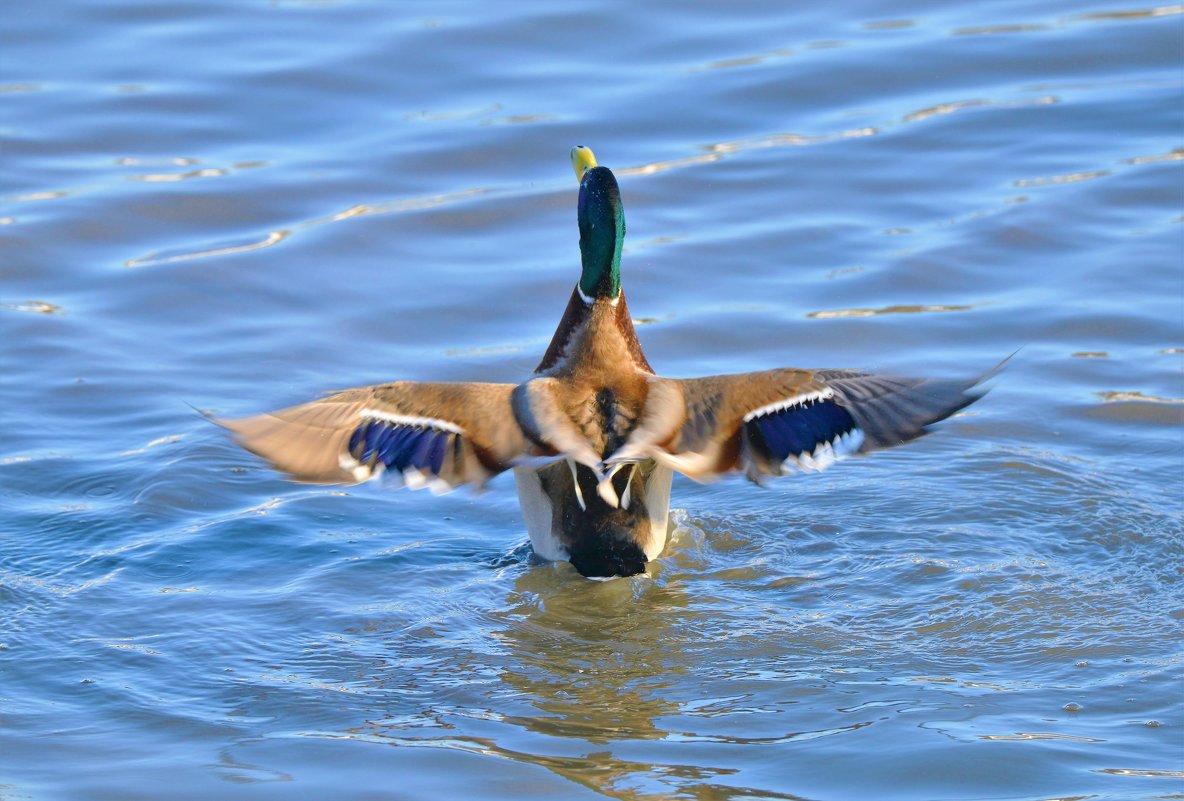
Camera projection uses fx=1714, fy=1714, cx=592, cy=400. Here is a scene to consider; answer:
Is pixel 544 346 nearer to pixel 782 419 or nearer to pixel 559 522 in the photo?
pixel 559 522

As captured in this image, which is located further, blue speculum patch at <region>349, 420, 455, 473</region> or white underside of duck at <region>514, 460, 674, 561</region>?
white underside of duck at <region>514, 460, 674, 561</region>

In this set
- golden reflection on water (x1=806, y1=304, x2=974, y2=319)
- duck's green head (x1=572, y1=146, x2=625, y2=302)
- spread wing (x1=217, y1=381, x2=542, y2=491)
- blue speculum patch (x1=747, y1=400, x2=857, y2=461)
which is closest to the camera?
spread wing (x1=217, y1=381, x2=542, y2=491)

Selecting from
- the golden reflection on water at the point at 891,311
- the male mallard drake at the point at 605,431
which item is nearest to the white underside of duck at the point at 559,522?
the male mallard drake at the point at 605,431

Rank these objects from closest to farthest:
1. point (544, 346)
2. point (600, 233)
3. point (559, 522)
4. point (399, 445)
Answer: point (399, 445), point (559, 522), point (600, 233), point (544, 346)

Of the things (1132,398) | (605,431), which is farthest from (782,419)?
(1132,398)

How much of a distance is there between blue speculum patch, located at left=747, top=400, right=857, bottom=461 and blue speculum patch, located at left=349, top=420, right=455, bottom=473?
91 centimetres

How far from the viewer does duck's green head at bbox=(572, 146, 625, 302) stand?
5727 millimetres

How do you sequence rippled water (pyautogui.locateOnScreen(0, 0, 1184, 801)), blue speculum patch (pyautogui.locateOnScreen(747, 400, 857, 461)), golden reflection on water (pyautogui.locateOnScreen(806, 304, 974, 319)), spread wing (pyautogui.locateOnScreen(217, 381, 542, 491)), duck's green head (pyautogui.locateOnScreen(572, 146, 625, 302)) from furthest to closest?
1. golden reflection on water (pyautogui.locateOnScreen(806, 304, 974, 319))
2. duck's green head (pyautogui.locateOnScreen(572, 146, 625, 302))
3. blue speculum patch (pyautogui.locateOnScreen(747, 400, 857, 461))
4. spread wing (pyautogui.locateOnScreen(217, 381, 542, 491))
5. rippled water (pyautogui.locateOnScreen(0, 0, 1184, 801))

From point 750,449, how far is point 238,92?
6.75 metres

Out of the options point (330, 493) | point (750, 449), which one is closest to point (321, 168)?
point (330, 493)

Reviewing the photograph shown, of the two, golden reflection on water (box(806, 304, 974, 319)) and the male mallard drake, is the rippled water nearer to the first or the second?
golden reflection on water (box(806, 304, 974, 319))

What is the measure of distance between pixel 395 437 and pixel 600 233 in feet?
4.01

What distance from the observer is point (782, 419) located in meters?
5.01

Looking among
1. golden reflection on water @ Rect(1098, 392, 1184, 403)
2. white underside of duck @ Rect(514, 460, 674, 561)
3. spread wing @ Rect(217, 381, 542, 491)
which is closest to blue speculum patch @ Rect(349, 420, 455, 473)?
spread wing @ Rect(217, 381, 542, 491)
